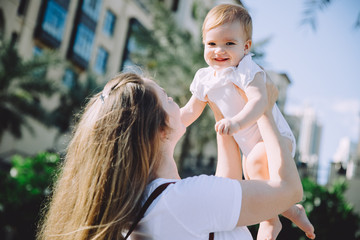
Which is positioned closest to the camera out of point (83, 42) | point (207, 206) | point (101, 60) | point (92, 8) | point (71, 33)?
point (207, 206)

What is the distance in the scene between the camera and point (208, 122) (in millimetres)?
13953

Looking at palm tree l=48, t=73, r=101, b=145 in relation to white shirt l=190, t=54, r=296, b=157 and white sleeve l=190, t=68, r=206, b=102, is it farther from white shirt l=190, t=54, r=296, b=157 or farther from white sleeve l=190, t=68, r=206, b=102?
white shirt l=190, t=54, r=296, b=157

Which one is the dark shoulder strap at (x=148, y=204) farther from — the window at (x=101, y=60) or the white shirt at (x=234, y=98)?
the window at (x=101, y=60)

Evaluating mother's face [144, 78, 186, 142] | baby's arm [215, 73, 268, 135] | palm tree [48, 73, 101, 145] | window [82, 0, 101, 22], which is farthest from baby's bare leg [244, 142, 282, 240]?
window [82, 0, 101, 22]

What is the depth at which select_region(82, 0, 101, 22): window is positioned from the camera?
23.6 meters

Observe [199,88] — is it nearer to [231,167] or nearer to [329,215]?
[231,167]

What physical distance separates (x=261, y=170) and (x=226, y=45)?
0.64 meters

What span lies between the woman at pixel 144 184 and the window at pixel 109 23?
25.6 meters

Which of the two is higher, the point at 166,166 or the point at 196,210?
the point at 166,166

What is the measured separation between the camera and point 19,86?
13055 mm

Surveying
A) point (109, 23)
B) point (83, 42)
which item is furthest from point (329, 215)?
point (109, 23)

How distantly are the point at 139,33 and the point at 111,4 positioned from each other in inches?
486

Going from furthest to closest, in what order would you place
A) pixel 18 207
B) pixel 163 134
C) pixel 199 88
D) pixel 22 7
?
pixel 22 7 < pixel 18 207 < pixel 199 88 < pixel 163 134

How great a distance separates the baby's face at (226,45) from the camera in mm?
1809
